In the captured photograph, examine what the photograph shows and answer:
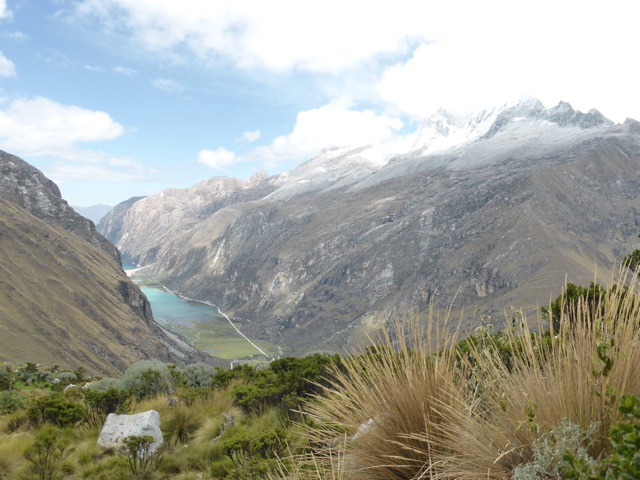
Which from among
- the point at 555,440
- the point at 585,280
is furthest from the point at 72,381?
the point at 585,280

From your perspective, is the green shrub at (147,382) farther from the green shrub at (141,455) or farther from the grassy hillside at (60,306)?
the grassy hillside at (60,306)

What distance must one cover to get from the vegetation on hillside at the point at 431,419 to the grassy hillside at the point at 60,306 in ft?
296

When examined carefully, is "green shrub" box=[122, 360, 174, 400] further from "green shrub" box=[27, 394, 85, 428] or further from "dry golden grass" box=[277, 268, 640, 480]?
"dry golden grass" box=[277, 268, 640, 480]

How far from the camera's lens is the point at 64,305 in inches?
4747

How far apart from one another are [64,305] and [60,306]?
3.90 ft

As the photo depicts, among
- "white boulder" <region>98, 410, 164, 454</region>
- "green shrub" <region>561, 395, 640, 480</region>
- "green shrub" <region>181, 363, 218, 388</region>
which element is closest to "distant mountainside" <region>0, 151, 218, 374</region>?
"green shrub" <region>181, 363, 218, 388</region>

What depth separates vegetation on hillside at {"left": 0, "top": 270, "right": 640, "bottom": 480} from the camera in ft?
8.20

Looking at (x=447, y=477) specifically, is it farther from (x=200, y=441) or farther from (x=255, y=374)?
(x=255, y=374)

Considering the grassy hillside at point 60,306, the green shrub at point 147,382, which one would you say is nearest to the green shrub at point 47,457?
the green shrub at point 147,382

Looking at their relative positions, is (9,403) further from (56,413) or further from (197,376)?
(197,376)

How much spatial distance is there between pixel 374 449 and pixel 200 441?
6.57 metres

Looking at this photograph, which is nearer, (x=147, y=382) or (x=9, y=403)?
(x=9, y=403)

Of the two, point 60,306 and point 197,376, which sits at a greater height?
point 197,376

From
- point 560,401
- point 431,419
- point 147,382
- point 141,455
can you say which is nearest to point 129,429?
point 141,455
